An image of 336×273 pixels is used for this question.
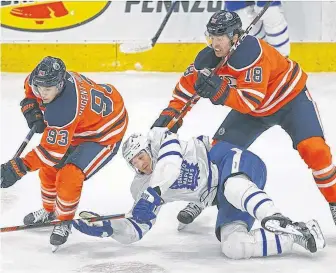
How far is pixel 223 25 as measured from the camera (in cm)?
372

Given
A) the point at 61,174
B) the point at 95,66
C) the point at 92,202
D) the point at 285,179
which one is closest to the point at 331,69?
the point at 95,66

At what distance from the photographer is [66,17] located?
21.6 feet

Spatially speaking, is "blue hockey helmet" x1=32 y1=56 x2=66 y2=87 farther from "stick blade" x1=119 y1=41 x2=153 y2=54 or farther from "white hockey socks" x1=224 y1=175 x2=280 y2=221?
"stick blade" x1=119 y1=41 x2=153 y2=54

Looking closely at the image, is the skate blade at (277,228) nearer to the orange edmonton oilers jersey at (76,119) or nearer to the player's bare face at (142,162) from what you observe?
the player's bare face at (142,162)

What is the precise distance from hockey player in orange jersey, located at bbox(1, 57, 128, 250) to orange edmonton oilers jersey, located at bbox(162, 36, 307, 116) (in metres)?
0.31

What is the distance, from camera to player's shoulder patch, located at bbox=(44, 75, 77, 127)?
143 inches

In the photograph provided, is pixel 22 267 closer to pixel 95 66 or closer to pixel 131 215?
pixel 131 215

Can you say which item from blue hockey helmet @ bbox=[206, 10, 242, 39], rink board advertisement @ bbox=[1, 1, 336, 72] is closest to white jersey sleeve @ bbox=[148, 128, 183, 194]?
blue hockey helmet @ bbox=[206, 10, 242, 39]

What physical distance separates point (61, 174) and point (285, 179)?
4.24 feet

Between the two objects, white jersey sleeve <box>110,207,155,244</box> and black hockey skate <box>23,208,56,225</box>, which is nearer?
white jersey sleeve <box>110,207,155,244</box>

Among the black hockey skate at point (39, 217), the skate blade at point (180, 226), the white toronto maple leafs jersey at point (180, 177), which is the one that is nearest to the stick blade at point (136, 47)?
the black hockey skate at point (39, 217)

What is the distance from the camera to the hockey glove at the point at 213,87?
3.60 m

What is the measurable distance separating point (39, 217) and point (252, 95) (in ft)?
3.43

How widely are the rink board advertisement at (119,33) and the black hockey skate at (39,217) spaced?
9.19 feet
